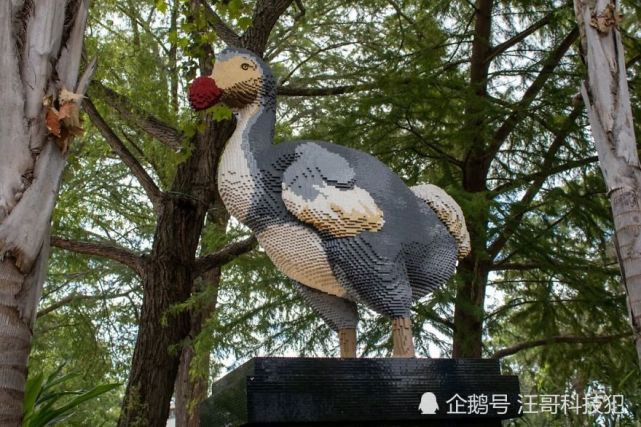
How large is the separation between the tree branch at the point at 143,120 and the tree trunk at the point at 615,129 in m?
4.20

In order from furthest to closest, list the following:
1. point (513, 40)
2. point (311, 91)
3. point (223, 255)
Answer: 1. point (311, 91)
2. point (513, 40)
3. point (223, 255)

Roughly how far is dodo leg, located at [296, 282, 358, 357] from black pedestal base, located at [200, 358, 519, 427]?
569 mm

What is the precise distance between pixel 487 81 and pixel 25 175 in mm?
6038

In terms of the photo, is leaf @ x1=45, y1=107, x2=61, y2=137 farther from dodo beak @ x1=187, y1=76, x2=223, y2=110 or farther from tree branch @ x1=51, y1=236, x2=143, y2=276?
tree branch @ x1=51, y1=236, x2=143, y2=276

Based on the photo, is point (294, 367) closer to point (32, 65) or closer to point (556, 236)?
point (32, 65)

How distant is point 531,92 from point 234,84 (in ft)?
14.2

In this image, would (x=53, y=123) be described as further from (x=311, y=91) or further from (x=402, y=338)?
(x=311, y=91)

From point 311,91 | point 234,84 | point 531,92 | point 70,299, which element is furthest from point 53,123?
point 70,299

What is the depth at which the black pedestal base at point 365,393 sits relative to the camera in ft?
10.4

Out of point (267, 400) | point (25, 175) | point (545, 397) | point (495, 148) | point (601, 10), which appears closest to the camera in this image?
point (25, 175)

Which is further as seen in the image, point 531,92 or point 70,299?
point 70,299

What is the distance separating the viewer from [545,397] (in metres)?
7.00

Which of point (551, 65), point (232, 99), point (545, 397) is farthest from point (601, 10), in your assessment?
point (545, 397)

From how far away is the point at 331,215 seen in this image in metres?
3.62
